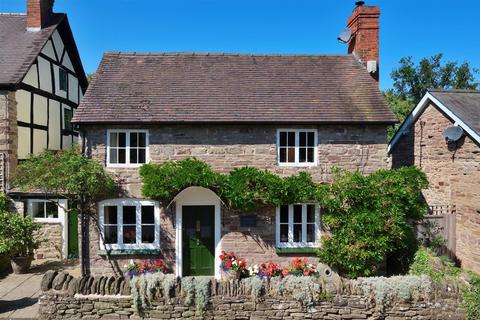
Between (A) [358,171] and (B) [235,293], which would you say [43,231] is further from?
(A) [358,171]

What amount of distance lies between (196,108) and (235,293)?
5.89 metres

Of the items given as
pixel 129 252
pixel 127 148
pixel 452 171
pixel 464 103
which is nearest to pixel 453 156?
pixel 452 171

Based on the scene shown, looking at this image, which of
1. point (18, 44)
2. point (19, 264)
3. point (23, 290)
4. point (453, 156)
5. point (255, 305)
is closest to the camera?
point (255, 305)

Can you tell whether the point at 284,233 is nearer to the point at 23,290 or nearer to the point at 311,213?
the point at 311,213

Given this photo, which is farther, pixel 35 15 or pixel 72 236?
pixel 35 15

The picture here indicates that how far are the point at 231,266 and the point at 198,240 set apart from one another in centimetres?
152

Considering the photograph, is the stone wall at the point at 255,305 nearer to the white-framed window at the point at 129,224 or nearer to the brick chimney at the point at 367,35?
→ the white-framed window at the point at 129,224

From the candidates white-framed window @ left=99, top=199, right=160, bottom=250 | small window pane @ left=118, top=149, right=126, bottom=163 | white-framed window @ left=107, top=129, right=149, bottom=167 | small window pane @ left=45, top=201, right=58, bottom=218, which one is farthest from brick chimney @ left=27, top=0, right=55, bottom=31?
white-framed window @ left=99, top=199, right=160, bottom=250

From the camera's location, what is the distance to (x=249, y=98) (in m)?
12.2

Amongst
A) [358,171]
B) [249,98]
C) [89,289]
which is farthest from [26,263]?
[358,171]

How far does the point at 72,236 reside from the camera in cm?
1397

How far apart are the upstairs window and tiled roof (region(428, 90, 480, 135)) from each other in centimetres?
1637

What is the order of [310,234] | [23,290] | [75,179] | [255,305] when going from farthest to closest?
[310,234]
[23,290]
[75,179]
[255,305]

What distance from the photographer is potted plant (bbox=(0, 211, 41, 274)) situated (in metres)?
11.9
